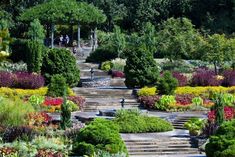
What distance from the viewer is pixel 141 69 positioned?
3556cm

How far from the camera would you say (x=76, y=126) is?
24062mm

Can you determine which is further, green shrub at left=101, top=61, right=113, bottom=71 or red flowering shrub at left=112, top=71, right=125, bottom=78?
green shrub at left=101, top=61, right=113, bottom=71

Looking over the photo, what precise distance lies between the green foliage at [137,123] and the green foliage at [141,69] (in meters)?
9.39

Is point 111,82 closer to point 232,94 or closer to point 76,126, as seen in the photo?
point 232,94

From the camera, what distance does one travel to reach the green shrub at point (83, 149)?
Answer: 723 inches

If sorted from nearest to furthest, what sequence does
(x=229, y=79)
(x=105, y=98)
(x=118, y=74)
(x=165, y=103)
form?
(x=165, y=103)
(x=105, y=98)
(x=229, y=79)
(x=118, y=74)

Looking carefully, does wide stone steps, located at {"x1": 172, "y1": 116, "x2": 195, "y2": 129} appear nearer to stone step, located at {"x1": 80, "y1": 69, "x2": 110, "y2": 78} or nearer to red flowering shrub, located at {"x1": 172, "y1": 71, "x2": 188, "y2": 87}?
red flowering shrub, located at {"x1": 172, "y1": 71, "x2": 188, "y2": 87}

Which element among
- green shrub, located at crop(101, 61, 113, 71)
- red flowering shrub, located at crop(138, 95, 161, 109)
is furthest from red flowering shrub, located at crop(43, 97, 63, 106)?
green shrub, located at crop(101, 61, 113, 71)

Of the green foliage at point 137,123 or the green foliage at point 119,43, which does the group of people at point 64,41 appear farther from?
the green foliage at point 137,123

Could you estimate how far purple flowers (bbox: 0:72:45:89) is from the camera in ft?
112

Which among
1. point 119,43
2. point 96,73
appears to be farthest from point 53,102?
point 119,43

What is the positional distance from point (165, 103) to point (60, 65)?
6.54m

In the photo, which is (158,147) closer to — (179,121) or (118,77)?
(179,121)

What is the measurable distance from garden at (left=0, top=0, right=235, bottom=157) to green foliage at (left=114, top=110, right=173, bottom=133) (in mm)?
36
